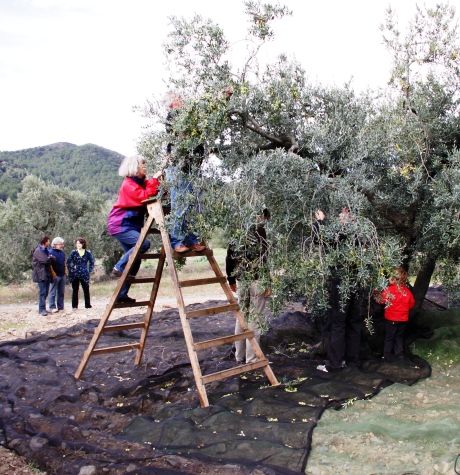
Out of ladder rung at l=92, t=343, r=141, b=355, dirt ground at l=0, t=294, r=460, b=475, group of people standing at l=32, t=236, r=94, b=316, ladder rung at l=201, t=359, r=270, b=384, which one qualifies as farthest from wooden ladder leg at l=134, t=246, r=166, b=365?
group of people standing at l=32, t=236, r=94, b=316

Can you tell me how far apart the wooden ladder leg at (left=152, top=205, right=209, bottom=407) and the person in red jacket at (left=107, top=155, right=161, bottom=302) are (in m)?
0.44

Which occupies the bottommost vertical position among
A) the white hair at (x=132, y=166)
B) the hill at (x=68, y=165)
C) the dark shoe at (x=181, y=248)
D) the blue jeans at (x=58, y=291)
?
the blue jeans at (x=58, y=291)

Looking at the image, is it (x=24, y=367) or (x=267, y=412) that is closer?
(x=267, y=412)

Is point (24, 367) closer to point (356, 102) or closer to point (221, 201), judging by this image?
point (221, 201)

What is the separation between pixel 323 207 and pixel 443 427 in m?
2.55

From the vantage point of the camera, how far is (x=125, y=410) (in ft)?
17.6

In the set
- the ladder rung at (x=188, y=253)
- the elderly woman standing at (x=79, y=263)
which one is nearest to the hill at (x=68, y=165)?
the elderly woman standing at (x=79, y=263)

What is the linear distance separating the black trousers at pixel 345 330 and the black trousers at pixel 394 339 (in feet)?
1.88

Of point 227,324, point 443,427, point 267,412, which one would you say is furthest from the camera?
point 227,324

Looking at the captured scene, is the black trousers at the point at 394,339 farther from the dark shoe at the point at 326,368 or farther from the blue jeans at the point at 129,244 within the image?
the blue jeans at the point at 129,244

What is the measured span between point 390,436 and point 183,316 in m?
2.50

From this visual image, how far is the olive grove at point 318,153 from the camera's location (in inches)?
200

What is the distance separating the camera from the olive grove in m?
5.07

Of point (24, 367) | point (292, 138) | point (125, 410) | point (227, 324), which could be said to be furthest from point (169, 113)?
point (227, 324)
